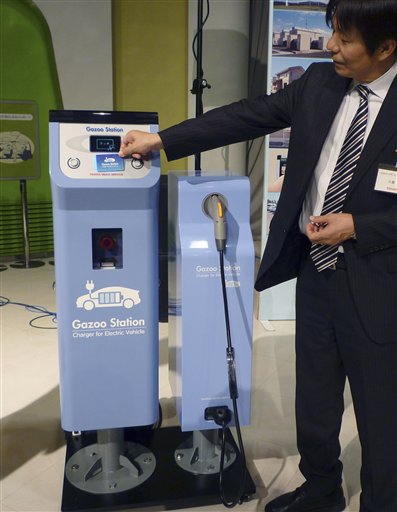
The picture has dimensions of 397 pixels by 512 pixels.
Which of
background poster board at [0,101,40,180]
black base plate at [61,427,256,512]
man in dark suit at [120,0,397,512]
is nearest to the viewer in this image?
man in dark suit at [120,0,397,512]

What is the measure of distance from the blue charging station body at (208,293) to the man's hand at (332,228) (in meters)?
0.26

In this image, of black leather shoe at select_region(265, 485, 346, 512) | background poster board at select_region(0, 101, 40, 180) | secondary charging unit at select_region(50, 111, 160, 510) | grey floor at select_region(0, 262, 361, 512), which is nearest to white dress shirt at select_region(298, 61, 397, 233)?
secondary charging unit at select_region(50, 111, 160, 510)

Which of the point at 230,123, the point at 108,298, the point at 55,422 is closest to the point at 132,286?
the point at 108,298

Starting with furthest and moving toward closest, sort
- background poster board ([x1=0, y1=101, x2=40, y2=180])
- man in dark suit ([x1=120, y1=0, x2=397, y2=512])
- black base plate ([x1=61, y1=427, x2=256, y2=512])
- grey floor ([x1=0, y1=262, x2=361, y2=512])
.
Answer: background poster board ([x1=0, y1=101, x2=40, y2=180]) → grey floor ([x1=0, y1=262, x2=361, y2=512]) → black base plate ([x1=61, y1=427, x2=256, y2=512]) → man in dark suit ([x1=120, y1=0, x2=397, y2=512])

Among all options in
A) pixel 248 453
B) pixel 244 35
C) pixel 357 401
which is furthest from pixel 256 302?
pixel 244 35

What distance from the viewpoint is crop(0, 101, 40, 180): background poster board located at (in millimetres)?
4699

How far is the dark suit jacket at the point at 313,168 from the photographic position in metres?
1.32

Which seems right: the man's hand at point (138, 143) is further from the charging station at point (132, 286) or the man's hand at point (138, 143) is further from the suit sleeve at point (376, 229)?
the suit sleeve at point (376, 229)

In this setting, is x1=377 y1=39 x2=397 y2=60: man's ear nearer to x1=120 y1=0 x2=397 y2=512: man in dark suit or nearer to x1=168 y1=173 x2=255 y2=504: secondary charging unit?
x1=120 y1=0 x2=397 y2=512: man in dark suit

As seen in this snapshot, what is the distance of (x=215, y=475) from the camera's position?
185 centimetres

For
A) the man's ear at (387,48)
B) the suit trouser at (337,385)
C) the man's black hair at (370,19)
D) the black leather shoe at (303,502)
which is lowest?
the black leather shoe at (303,502)

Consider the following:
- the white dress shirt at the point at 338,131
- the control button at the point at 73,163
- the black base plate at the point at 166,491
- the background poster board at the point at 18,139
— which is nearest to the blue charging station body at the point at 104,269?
the control button at the point at 73,163

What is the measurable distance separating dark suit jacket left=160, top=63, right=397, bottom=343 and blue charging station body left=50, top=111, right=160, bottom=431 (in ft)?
0.57

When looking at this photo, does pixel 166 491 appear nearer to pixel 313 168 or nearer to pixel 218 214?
pixel 218 214
